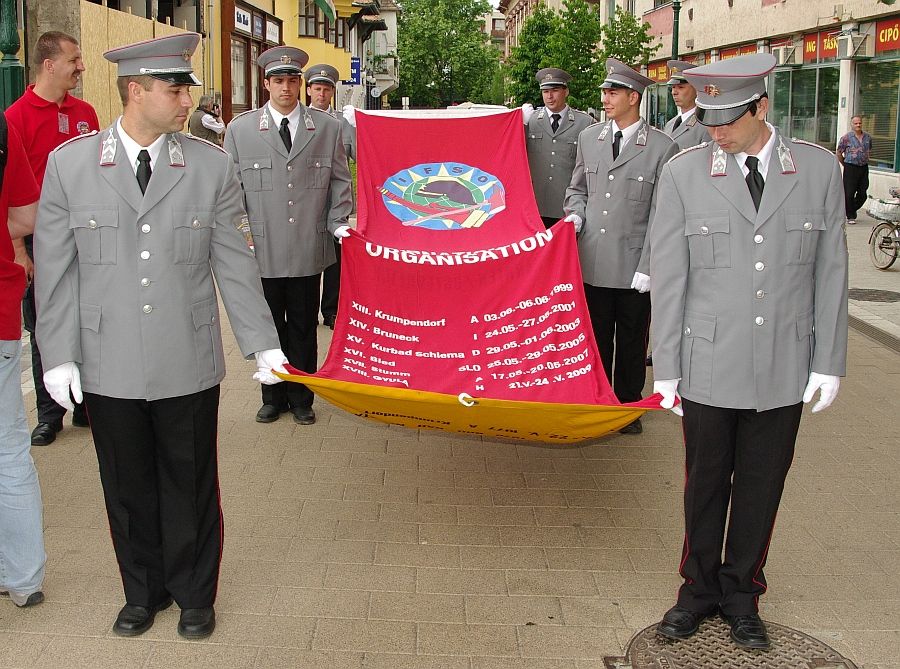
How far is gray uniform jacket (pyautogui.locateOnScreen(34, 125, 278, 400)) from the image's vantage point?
3.93 m

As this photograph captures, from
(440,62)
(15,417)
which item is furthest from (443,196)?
(440,62)

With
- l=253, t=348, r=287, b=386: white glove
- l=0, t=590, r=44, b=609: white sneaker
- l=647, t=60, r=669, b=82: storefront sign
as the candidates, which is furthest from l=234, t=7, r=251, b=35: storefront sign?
l=0, t=590, r=44, b=609: white sneaker

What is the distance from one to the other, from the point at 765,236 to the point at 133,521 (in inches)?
104

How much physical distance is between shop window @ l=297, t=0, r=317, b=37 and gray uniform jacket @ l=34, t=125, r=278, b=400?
112ft

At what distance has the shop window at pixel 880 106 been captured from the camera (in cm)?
2247

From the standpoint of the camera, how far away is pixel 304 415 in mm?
7195

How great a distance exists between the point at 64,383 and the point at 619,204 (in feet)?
12.5

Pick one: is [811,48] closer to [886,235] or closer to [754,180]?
[886,235]

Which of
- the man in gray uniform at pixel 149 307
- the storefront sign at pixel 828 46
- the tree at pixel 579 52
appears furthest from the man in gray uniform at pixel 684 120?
the tree at pixel 579 52

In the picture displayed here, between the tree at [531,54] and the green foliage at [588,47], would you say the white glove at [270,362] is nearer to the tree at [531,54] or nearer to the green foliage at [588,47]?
the green foliage at [588,47]

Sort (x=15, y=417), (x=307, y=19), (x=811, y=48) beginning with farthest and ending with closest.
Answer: (x=307, y=19) < (x=811, y=48) < (x=15, y=417)

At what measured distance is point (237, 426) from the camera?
7.09 metres

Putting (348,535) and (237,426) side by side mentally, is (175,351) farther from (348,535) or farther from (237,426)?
(237,426)

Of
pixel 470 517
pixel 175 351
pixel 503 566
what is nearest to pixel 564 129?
pixel 470 517
